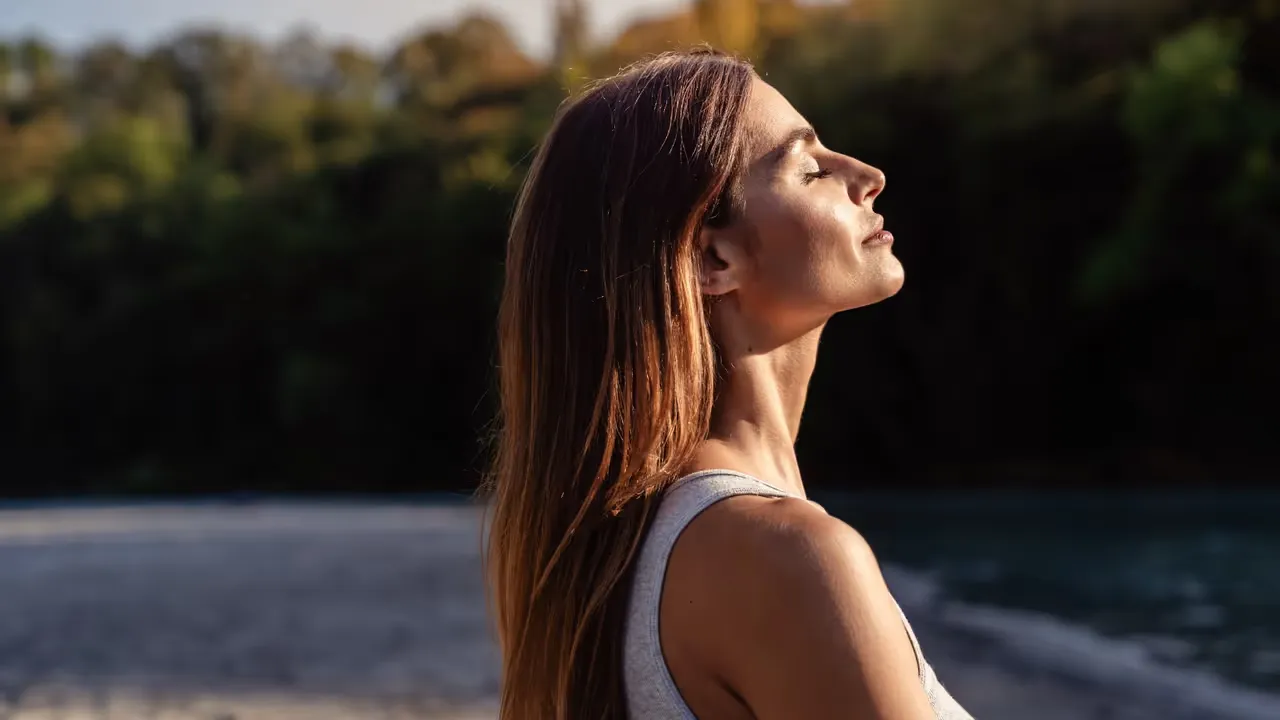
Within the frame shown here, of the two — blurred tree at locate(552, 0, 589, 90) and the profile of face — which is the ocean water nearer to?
the profile of face

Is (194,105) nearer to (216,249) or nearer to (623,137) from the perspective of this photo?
(216,249)

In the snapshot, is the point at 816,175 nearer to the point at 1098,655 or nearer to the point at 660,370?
the point at 660,370

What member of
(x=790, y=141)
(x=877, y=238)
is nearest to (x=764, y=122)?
(x=790, y=141)

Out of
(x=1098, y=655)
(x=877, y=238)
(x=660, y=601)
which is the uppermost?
(x=877, y=238)

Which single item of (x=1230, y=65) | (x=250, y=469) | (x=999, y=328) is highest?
(x=1230, y=65)

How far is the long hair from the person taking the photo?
2.67 ft

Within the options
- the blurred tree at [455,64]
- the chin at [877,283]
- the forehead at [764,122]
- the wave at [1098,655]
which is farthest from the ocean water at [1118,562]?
the blurred tree at [455,64]

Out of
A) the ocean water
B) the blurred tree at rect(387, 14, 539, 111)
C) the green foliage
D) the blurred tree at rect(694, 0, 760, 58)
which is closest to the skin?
the ocean water

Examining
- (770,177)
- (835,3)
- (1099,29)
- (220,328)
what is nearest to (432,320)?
(220,328)

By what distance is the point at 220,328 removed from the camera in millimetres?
19844

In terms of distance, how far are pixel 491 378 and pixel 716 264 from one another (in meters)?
0.52

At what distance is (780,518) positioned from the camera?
68 cm

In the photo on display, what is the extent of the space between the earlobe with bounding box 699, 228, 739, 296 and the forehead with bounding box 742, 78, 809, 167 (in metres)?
0.06

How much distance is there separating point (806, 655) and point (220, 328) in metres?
20.2
